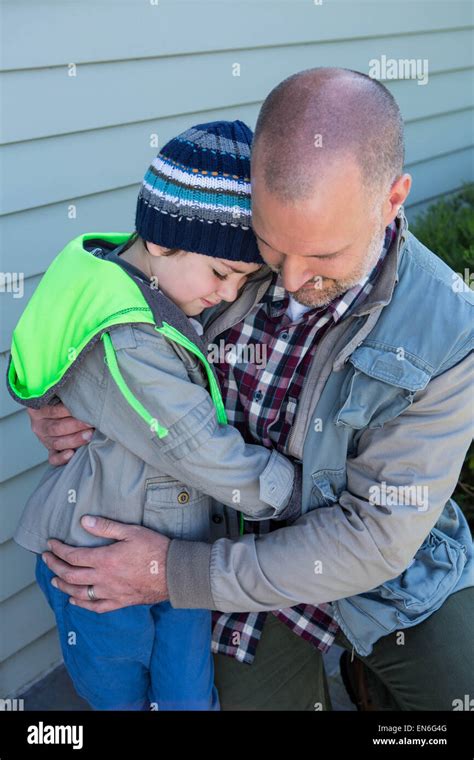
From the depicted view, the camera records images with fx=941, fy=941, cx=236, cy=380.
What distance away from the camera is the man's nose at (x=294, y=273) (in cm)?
210

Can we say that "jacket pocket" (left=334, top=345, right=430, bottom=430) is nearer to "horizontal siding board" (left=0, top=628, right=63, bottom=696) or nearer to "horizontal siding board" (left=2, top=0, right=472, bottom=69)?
"horizontal siding board" (left=2, top=0, right=472, bottom=69)

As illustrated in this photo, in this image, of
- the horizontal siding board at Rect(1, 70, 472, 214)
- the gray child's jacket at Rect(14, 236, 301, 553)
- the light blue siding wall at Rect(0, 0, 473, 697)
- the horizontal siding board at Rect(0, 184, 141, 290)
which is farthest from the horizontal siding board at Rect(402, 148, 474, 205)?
the gray child's jacket at Rect(14, 236, 301, 553)

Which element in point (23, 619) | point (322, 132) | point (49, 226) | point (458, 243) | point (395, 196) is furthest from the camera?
point (458, 243)

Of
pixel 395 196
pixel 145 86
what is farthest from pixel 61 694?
pixel 395 196

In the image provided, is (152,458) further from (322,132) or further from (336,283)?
(322,132)

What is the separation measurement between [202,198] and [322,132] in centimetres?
32

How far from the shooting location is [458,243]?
13.0ft

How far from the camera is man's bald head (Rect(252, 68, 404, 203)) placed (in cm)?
195

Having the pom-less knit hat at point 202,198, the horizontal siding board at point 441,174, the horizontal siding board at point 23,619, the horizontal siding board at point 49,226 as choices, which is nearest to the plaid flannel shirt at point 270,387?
the pom-less knit hat at point 202,198

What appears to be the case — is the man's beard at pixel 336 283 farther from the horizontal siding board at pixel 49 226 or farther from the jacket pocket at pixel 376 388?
the horizontal siding board at pixel 49 226

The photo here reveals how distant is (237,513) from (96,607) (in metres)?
0.47
